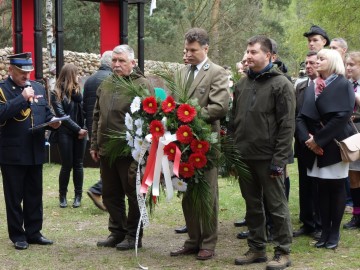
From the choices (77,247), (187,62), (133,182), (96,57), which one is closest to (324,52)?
(187,62)

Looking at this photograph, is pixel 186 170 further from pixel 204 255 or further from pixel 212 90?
pixel 204 255

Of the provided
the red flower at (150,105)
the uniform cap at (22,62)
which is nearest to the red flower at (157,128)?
the red flower at (150,105)

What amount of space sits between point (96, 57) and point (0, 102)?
20673 mm

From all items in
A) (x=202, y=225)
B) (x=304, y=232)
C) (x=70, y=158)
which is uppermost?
(x=70, y=158)

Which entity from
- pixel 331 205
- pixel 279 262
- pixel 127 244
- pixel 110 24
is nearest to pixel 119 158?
pixel 127 244

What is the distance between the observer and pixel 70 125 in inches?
360

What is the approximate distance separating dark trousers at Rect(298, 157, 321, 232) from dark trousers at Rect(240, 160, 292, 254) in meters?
1.33

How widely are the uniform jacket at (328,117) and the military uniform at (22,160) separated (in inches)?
107

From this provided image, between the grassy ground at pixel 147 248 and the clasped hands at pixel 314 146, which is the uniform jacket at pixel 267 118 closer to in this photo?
the clasped hands at pixel 314 146

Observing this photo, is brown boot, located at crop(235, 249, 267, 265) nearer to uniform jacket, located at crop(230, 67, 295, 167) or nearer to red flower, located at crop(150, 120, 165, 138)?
uniform jacket, located at crop(230, 67, 295, 167)

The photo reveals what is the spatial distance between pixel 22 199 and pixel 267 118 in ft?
9.49

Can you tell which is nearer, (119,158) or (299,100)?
(119,158)

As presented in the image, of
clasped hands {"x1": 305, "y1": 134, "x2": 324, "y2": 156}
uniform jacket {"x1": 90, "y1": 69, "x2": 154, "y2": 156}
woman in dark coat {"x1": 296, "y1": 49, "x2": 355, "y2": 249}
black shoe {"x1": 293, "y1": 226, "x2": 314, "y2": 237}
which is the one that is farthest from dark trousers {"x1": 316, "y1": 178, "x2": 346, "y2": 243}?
uniform jacket {"x1": 90, "y1": 69, "x2": 154, "y2": 156}

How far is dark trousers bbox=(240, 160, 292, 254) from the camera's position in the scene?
6090mm
